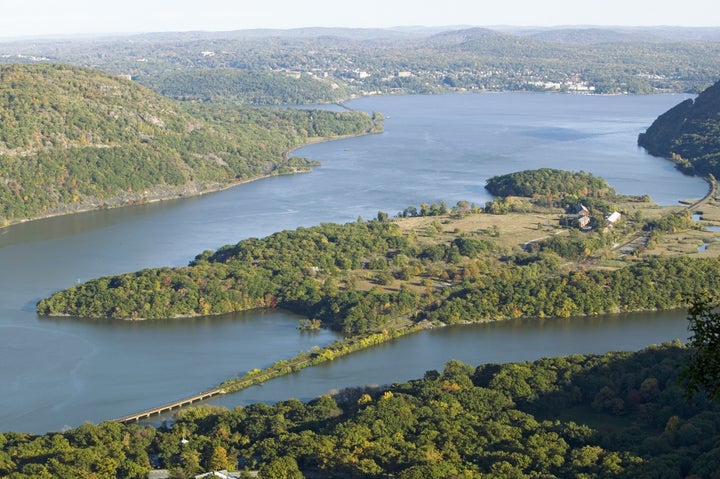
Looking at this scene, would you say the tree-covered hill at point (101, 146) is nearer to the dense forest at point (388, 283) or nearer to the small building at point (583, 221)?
the dense forest at point (388, 283)

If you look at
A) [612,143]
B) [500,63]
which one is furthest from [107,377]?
[500,63]

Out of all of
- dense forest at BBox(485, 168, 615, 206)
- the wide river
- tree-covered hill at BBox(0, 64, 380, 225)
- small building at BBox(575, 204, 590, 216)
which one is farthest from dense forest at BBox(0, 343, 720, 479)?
tree-covered hill at BBox(0, 64, 380, 225)

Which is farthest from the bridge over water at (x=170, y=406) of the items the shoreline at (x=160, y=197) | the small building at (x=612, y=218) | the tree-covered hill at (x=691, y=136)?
the tree-covered hill at (x=691, y=136)

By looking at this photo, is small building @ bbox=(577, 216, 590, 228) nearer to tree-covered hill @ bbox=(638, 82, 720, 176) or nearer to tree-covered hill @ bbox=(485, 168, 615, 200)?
tree-covered hill @ bbox=(485, 168, 615, 200)

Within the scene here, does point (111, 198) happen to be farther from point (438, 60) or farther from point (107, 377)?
point (438, 60)

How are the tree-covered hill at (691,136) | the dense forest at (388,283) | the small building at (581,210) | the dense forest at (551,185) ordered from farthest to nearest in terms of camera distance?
the tree-covered hill at (691,136) < the dense forest at (551,185) < the small building at (581,210) < the dense forest at (388,283)

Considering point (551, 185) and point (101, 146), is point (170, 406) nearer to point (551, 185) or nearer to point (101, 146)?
point (551, 185)

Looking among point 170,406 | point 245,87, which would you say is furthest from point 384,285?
point 245,87
